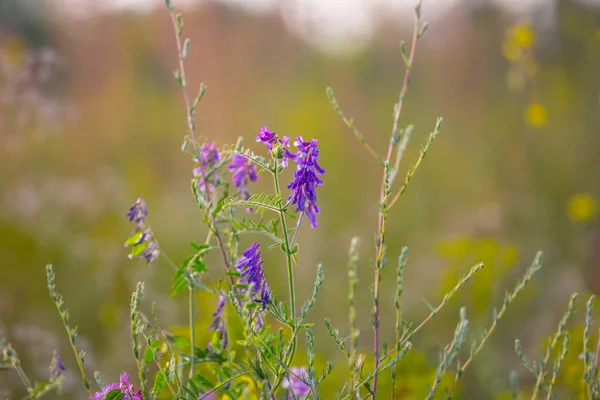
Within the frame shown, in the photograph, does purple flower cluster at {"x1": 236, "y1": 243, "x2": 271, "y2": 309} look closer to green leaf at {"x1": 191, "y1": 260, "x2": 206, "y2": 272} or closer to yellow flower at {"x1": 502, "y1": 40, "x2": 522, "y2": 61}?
green leaf at {"x1": 191, "y1": 260, "x2": 206, "y2": 272}

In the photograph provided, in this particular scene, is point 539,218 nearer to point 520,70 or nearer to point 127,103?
point 520,70

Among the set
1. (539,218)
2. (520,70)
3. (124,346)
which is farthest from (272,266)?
(520,70)

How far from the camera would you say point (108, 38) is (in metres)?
3.84

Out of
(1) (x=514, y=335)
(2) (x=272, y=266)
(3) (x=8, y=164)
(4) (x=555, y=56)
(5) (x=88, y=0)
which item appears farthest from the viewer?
(5) (x=88, y=0)

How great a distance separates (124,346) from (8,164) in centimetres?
154

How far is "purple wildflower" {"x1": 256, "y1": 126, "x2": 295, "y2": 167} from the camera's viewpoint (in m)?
0.80

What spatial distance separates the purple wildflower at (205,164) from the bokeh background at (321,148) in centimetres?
112

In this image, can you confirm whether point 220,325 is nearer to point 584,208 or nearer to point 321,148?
point 584,208

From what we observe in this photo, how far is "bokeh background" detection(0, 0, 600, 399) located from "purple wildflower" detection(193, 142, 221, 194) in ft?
3.69

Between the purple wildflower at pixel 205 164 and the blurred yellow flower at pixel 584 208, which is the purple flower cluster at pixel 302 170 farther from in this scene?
the blurred yellow flower at pixel 584 208

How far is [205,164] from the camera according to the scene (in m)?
0.93

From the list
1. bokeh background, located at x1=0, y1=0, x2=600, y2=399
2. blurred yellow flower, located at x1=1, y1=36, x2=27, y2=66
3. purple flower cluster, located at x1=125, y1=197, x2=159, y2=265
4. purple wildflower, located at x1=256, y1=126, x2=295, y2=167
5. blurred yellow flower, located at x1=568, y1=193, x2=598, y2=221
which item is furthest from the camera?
blurred yellow flower, located at x1=1, y1=36, x2=27, y2=66

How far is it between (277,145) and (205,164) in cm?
17

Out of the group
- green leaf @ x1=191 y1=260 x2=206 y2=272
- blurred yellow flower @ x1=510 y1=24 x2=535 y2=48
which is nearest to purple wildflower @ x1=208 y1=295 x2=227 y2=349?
green leaf @ x1=191 y1=260 x2=206 y2=272
